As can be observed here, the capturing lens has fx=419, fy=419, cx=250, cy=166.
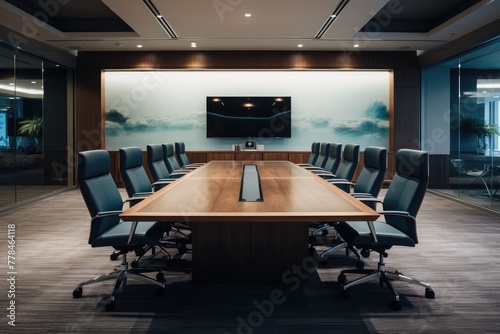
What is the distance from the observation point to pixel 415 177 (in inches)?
107

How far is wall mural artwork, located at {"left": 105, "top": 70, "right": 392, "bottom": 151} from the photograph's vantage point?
330 inches

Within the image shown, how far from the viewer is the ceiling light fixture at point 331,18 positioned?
5.25m

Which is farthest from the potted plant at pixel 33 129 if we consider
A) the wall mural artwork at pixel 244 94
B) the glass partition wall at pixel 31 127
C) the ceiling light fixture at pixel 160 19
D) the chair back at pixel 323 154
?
the chair back at pixel 323 154

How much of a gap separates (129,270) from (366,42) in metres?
6.03

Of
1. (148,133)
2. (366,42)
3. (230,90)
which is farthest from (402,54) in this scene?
(148,133)

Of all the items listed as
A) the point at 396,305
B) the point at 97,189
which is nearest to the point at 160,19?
the point at 97,189

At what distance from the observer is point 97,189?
2.74 metres

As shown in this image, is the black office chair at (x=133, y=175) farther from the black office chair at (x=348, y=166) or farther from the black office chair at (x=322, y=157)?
the black office chair at (x=322, y=157)

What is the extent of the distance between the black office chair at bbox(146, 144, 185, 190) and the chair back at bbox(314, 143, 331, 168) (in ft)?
6.40

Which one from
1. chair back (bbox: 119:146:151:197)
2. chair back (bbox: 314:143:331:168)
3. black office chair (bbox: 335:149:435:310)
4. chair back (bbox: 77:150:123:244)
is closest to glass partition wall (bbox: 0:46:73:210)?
chair back (bbox: 119:146:151:197)

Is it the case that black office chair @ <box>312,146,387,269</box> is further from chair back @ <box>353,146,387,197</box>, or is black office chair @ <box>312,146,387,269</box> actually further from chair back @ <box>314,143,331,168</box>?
chair back @ <box>314,143,331,168</box>

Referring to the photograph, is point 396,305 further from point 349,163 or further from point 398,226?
point 349,163

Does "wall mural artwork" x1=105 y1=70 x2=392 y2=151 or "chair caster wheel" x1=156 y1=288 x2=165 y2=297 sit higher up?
"wall mural artwork" x1=105 y1=70 x2=392 y2=151

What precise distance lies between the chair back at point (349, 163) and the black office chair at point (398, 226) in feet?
3.66
